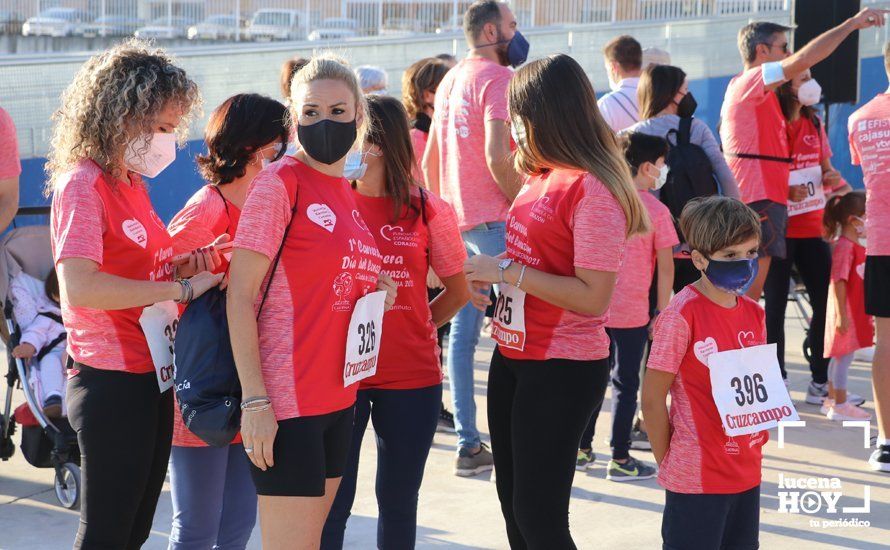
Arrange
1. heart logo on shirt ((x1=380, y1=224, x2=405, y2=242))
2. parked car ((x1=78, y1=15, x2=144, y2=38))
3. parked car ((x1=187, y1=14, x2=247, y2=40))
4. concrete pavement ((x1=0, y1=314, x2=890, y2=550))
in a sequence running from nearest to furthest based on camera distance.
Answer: heart logo on shirt ((x1=380, y1=224, x2=405, y2=242)), concrete pavement ((x1=0, y1=314, x2=890, y2=550)), parked car ((x1=78, y1=15, x2=144, y2=38)), parked car ((x1=187, y1=14, x2=247, y2=40))

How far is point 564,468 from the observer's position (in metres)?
3.19

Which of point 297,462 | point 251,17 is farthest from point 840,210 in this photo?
point 251,17

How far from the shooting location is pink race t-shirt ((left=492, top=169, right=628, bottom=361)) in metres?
3.07

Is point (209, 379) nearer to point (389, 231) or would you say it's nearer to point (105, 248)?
point (105, 248)

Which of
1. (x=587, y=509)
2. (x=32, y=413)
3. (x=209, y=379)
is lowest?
(x=587, y=509)

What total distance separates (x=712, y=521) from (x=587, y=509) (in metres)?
1.58

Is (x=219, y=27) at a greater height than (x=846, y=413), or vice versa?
(x=219, y=27)

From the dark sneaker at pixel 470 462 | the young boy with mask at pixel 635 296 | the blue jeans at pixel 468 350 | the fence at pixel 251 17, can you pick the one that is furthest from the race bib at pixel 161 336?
the fence at pixel 251 17

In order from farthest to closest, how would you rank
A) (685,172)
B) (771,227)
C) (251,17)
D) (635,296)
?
(251,17) < (771,227) < (685,172) < (635,296)

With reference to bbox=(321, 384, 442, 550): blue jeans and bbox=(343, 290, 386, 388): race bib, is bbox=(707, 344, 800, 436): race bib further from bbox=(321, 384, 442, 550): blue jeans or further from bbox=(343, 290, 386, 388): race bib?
bbox=(343, 290, 386, 388): race bib

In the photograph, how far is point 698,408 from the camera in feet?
10.8

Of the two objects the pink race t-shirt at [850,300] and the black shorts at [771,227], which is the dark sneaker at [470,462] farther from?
the pink race t-shirt at [850,300]

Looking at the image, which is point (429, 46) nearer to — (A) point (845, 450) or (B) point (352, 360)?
(A) point (845, 450)

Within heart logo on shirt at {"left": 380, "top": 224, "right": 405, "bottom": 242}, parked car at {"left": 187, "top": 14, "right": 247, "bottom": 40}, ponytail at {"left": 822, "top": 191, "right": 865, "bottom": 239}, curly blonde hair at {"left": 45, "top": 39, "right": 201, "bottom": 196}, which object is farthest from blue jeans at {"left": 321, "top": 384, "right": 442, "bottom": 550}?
parked car at {"left": 187, "top": 14, "right": 247, "bottom": 40}
